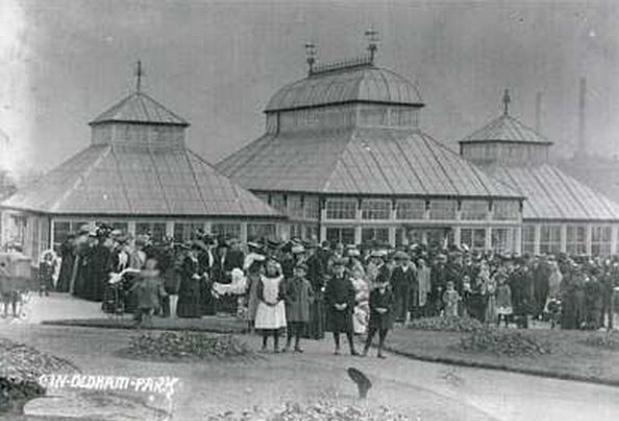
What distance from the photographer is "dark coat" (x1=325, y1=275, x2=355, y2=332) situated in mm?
11398

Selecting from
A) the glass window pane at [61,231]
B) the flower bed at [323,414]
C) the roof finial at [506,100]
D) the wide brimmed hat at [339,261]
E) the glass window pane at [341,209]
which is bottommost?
the flower bed at [323,414]

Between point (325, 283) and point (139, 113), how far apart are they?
3427mm

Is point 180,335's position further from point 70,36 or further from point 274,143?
point 274,143

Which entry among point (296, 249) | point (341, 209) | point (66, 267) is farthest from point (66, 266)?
point (341, 209)

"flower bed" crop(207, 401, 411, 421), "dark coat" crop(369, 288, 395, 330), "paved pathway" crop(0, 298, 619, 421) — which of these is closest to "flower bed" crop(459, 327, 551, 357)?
"paved pathway" crop(0, 298, 619, 421)

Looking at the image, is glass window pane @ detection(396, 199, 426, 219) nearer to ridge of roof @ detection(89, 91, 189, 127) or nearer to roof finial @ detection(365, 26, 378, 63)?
roof finial @ detection(365, 26, 378, 63)

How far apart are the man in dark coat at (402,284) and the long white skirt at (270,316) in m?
1.84

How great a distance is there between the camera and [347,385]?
10352 millimetres

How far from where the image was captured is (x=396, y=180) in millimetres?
14750

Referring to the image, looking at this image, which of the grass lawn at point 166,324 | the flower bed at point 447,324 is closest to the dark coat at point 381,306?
the flower bed at point 447,324

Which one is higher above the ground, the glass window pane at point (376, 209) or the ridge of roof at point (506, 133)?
the ridge of roof at point (506, 133)

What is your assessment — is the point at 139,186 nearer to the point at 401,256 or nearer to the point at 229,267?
the point at 229,267

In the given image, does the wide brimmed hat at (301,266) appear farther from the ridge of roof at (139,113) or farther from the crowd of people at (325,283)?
the ridge of roof at (139,113)

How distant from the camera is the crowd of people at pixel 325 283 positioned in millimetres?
11414
